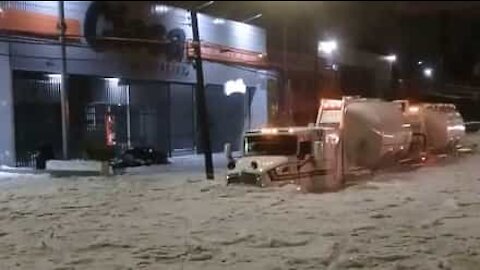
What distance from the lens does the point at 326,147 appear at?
41.3ft

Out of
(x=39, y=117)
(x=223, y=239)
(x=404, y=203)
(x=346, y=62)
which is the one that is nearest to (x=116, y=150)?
(x=39, y=117)

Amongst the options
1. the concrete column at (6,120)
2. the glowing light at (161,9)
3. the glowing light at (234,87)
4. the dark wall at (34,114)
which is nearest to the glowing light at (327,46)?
the glowing light at (161,9)

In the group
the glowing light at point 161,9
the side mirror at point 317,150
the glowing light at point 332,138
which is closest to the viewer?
the glowing light at point 161,9

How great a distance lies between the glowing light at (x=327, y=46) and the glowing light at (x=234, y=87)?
1538cm

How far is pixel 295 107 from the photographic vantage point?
1143 centimetres

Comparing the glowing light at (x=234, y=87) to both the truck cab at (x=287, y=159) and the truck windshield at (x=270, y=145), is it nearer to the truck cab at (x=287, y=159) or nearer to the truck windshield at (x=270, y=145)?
the truck windshield at (x=270, y=145)

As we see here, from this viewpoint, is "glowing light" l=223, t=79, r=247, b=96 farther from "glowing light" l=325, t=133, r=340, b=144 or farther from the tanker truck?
"glowing light" l=325, t=133, r=340, b=144

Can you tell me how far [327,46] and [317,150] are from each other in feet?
33.6

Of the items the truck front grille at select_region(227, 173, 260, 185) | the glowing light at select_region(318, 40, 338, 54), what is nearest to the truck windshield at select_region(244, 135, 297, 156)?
the truck front grille at select_region(227, 173, 260, 185)

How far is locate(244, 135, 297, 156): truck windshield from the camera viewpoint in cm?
1246

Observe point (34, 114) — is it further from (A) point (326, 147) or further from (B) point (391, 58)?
(B) point (391, 58)

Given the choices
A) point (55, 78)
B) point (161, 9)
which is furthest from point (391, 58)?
point (55, 78)

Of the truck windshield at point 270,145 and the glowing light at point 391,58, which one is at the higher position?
the glowing light at point 391,58

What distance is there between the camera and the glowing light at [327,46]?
2.08 m
